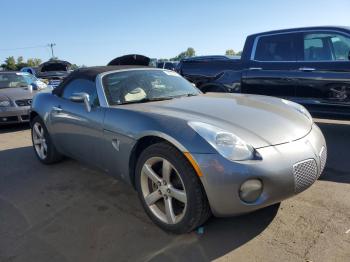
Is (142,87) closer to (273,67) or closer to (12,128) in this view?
(273,67)

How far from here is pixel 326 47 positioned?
5516 mm

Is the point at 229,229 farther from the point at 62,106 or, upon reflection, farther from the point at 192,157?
the point at 62,106

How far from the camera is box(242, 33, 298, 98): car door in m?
5.78

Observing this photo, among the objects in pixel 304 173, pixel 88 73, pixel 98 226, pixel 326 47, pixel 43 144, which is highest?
pixel 326 47

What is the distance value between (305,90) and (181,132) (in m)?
3.60

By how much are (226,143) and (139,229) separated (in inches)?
44.3

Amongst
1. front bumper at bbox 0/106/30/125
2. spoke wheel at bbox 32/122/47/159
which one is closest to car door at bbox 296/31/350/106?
spoke wheel at bbox 32/122/47/159

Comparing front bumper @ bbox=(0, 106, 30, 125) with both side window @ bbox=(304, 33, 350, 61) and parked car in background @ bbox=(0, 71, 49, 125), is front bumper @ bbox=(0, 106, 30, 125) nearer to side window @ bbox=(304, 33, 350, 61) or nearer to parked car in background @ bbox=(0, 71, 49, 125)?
→ parked car in background @ bbox=(0, 71, 49, 125)

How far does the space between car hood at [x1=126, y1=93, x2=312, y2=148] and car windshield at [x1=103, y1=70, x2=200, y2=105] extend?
23cm

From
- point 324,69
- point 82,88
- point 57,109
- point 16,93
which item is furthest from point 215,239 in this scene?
point 16,93

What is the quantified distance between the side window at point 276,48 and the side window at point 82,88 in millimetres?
3375

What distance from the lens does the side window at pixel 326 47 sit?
5.32 m

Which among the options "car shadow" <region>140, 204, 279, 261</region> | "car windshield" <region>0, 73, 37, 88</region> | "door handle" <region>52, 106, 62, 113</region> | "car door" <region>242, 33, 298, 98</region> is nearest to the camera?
"car shadow" <region>140, 204, 279, 261</region>

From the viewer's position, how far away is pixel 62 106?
14.2 ft
